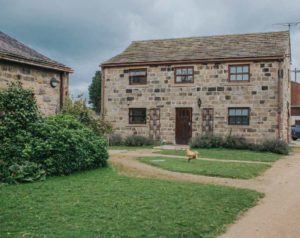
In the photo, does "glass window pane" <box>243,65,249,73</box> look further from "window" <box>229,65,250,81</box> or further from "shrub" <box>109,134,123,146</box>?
"shrub" <box>109,134,123,146</box>

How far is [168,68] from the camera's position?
82.9 feet

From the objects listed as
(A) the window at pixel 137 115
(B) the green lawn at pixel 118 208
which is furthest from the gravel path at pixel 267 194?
(A) the window at pixel 137 115

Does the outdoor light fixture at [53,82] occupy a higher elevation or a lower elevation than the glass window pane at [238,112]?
higher

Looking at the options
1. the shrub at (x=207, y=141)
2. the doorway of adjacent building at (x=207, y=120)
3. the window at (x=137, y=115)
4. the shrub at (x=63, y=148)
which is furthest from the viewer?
the window at (x=137, y=115)

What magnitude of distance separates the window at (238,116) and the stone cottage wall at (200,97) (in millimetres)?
247

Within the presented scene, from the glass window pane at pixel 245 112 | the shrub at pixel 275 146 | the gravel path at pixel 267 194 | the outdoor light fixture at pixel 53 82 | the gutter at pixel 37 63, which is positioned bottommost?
the gravel path at pixel 267 194

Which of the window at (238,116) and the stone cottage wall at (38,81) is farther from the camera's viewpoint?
the window at (238,116)

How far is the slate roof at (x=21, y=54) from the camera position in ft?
41.3

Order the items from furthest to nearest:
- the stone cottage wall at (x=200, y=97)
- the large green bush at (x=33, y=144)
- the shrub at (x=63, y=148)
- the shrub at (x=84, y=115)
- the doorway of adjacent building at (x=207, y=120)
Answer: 1. the doorway of adjacent building at (x=207, y=120)
2. the stone cottage wall at (x=200, y=97)
3. the shrub at (x=84, y=115)
4. the shrub at (x=63, y=148)
5. the large green bush at (x=33, y=144)

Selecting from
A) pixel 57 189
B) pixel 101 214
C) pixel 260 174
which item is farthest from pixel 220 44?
pixel 101 214

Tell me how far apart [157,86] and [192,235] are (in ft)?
64.7

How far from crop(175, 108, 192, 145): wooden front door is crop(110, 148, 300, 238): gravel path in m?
8.60

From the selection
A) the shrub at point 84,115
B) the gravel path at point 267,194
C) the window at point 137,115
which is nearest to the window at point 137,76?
the window at point 137,115

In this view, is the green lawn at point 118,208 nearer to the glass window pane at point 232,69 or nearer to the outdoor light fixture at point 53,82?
the outdoor light fixture at point 53,82
